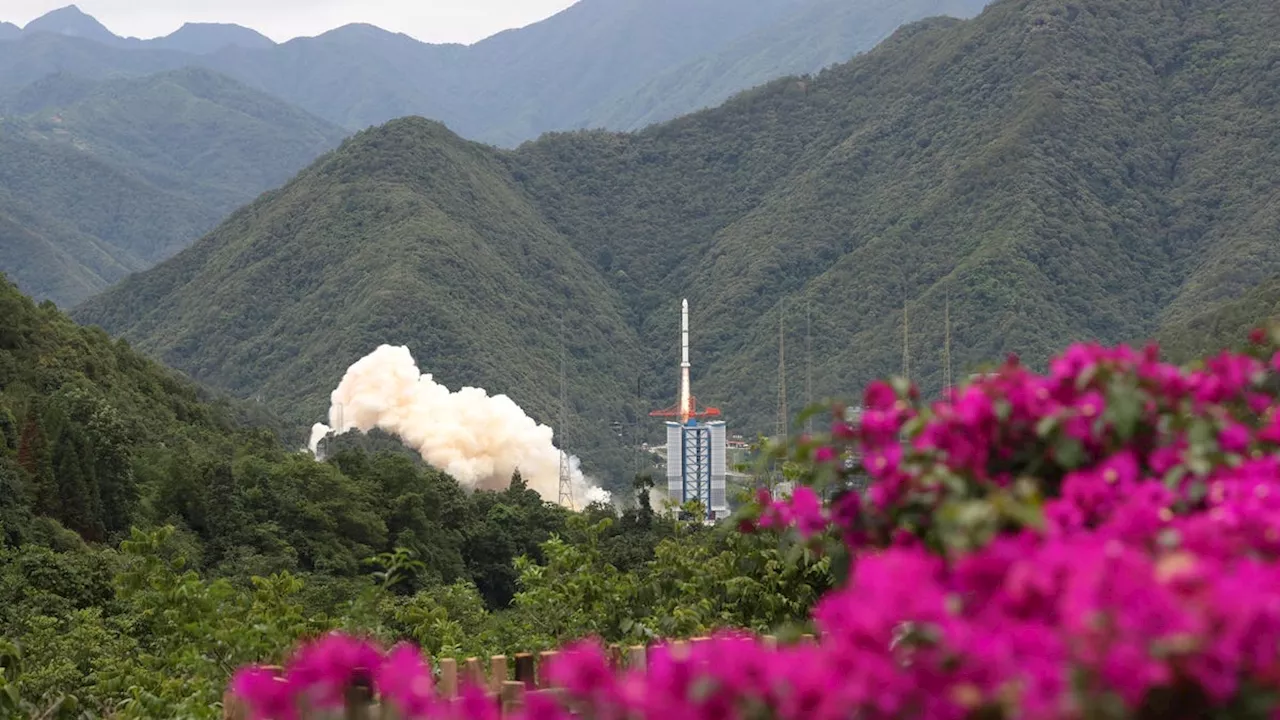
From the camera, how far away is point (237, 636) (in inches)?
430

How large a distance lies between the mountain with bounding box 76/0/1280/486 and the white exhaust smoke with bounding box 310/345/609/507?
11.0m

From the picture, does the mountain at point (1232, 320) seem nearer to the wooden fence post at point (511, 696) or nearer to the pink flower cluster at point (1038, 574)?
the wooden fence post at point (511, 696)

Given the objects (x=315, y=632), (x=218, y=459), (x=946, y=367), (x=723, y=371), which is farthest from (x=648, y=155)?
(x=315, y=632)

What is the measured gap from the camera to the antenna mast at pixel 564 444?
274ft

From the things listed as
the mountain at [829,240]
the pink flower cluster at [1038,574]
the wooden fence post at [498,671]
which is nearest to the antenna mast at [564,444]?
the mountain at [829,240]

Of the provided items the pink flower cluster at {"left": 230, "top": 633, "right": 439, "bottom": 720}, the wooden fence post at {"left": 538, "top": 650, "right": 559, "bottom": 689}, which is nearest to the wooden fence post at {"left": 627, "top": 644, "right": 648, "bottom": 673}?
the wooden fence post at {"left": 538, "top": 650, "right": 559, "bottom": 689}

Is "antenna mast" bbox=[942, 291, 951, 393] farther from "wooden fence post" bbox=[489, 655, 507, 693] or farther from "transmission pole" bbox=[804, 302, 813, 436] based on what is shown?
"wooden fence post" bbox=[489, 655, 507, 693]

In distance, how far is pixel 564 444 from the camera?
102 meters

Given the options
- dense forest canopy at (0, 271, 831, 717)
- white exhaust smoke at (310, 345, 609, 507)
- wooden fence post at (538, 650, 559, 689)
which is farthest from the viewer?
white exhaust smoke at (310, 345, 609, 507)

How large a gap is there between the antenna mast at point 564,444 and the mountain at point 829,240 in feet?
4.06

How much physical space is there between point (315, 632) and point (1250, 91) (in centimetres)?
12162

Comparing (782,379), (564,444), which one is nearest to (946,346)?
(782,379)

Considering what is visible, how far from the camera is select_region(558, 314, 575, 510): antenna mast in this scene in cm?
8356

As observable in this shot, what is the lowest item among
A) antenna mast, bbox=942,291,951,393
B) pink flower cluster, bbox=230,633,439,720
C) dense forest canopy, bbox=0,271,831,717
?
pink flower cluster, bbox=230,633,439,720
